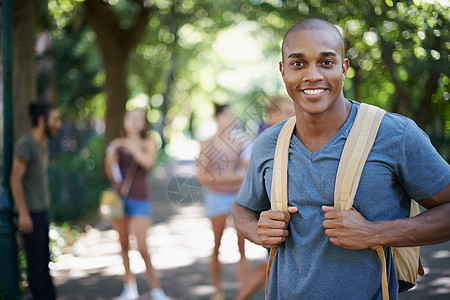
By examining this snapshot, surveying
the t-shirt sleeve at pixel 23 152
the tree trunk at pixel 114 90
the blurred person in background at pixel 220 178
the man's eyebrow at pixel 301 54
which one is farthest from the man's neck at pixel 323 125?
the tree trunk at pixel 114 90

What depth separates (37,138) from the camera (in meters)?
5.58

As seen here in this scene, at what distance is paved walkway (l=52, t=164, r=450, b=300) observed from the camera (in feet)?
18.6

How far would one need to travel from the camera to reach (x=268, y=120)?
5746 mm

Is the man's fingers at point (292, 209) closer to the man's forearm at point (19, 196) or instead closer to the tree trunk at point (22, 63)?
the man's forearm at point (19, 196)

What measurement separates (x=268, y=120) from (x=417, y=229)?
12.5 ft

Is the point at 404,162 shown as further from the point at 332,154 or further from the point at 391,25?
the point at 391,25

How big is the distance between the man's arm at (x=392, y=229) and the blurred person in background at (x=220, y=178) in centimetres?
366

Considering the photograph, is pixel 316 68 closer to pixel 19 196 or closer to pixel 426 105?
pixel 426 105

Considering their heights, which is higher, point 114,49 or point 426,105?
point 114,49

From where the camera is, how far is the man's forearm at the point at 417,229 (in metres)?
2.00

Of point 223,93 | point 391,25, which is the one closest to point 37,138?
point 391,25

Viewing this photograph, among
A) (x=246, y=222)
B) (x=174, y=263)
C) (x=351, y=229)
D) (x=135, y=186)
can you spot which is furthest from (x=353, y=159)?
(x=174, y=263)

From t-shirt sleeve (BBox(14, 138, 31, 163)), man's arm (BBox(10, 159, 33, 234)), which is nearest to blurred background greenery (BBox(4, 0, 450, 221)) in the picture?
t-shirt sleeve (BBox(14, 138, 31, 163))

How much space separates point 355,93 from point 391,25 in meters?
1.34
